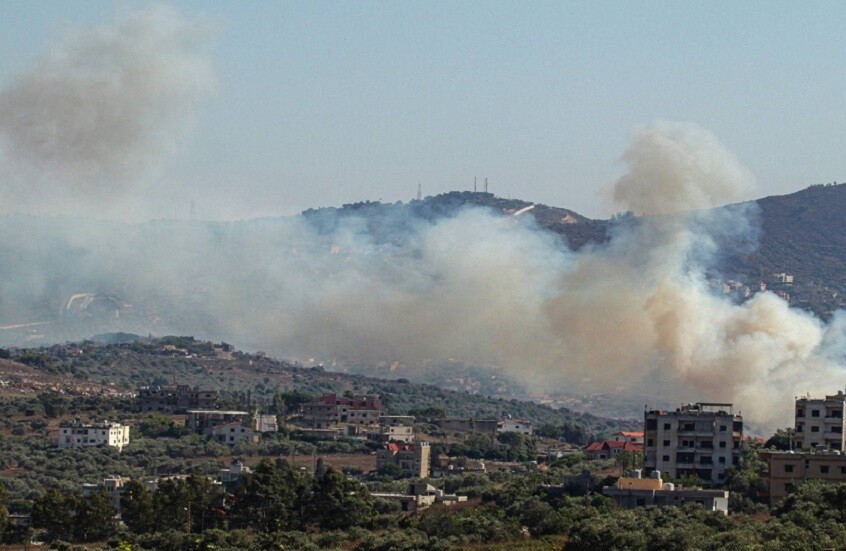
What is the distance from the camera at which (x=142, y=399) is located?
131875 millimetres

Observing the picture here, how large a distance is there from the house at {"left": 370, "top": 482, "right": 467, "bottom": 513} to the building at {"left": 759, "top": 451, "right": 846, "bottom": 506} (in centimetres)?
1407

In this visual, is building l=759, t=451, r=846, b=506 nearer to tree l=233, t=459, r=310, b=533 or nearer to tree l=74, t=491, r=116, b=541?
tree l=233, t=459, r=310, b=533

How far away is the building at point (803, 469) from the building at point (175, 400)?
2608 inches

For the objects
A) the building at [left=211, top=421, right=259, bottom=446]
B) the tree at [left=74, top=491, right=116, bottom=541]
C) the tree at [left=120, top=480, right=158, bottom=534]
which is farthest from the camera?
the building at [left=211, top=421, right=259, bottom=446]

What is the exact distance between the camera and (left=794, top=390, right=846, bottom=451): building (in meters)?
81.4

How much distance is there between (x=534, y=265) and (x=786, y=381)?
221ft

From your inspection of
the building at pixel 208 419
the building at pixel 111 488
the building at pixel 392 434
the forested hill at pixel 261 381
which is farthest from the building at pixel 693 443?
the forested hill at pixel 261 381

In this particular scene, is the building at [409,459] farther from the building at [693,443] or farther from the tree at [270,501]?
the tree at [270,501]

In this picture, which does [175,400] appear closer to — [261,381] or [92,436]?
[92,436]

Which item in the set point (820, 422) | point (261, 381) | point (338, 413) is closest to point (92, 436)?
point (338, 413)

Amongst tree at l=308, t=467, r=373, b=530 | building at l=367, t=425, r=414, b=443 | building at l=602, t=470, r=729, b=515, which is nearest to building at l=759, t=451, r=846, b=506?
building at l=602, t=470, r=729, b=515

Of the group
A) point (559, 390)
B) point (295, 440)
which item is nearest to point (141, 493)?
point (295, 440)

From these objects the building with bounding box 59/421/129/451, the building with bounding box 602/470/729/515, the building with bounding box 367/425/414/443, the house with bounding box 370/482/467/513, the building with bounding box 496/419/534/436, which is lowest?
the house with bounding box 370/482/467/513

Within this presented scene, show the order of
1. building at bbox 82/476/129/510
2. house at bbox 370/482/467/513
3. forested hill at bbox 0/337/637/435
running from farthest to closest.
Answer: forested hill at bbox 0/337/637/435, building at bbox 82/476/129/510, house at bbox 370/482/467/513
